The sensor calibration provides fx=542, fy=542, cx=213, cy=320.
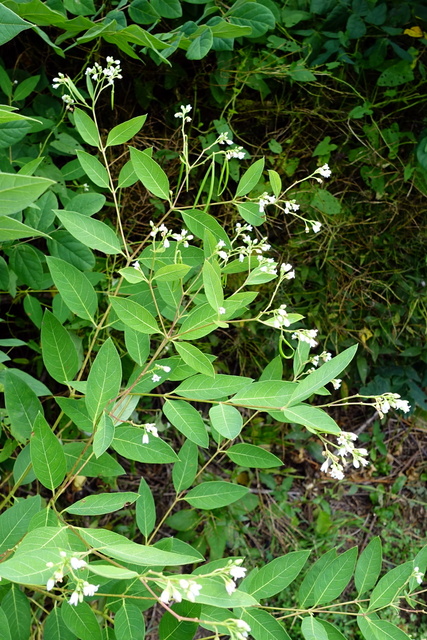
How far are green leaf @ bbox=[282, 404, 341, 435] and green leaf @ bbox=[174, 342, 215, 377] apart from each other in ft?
0.42

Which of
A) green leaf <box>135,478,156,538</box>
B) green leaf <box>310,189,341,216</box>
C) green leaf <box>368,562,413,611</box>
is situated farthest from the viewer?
green leaf <box>310,189,341,216</box>

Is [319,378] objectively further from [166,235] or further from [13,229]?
[13,229]

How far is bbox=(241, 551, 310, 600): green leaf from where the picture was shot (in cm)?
91

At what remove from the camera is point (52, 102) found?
4.73 ft

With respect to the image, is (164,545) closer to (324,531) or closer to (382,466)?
(324,531)

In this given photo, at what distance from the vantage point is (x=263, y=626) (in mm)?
852

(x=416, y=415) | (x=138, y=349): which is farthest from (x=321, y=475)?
(x=138, y=349)

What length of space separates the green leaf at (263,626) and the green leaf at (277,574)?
0.16 feet

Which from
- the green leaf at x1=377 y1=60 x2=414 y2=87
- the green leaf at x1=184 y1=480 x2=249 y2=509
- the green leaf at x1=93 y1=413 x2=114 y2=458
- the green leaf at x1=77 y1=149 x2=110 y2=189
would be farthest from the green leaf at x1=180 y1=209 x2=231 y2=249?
the green leaf at x1=377 y1=60 x2=414 y2=87

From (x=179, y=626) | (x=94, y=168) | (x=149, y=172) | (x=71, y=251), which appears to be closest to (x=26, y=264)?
(x=71, y=251)

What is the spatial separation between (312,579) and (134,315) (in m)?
0.60

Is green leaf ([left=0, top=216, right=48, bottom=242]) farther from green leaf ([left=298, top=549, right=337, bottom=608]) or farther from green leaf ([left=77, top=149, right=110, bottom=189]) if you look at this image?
green leaf ([left=298, top=549, right=337, bottom=608])

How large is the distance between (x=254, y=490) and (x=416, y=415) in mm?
760

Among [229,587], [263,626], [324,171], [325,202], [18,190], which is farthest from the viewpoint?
[325,202]
